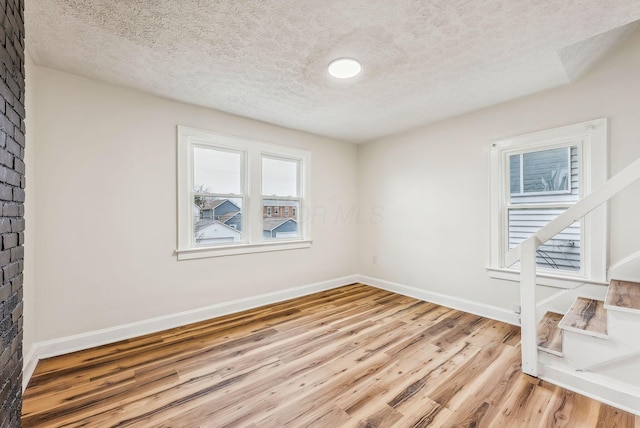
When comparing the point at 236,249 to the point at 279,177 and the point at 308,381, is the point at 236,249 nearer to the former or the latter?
the point at 279,177

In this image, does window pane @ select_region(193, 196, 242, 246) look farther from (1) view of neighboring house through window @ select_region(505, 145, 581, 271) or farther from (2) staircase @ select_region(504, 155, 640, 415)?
(1) view of neighboring house through window @ select_region(505, 145, 581, 271)

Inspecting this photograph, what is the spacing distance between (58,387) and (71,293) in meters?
0.80

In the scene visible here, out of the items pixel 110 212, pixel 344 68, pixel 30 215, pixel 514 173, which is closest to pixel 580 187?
pixel 514 173

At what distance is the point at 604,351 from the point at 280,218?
338cm

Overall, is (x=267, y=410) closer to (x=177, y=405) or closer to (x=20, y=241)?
(x=177, y=405)

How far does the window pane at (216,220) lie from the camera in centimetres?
324

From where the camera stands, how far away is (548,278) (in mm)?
2836

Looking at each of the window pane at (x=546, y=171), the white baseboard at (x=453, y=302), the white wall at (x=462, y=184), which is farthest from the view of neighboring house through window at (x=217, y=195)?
the window pane at (x=546, y=171)

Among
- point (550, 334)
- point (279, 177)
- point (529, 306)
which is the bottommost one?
point (550, 334)

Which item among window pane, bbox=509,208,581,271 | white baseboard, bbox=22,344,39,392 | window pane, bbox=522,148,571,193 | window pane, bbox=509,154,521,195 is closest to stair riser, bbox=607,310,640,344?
window pane, bbox=509,208,581,271

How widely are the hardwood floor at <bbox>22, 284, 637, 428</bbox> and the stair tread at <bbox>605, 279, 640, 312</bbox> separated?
0.65 meters

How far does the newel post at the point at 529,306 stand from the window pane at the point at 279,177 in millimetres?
2898

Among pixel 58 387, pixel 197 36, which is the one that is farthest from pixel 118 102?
pixel 58 387

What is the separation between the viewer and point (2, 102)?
1.19 m
